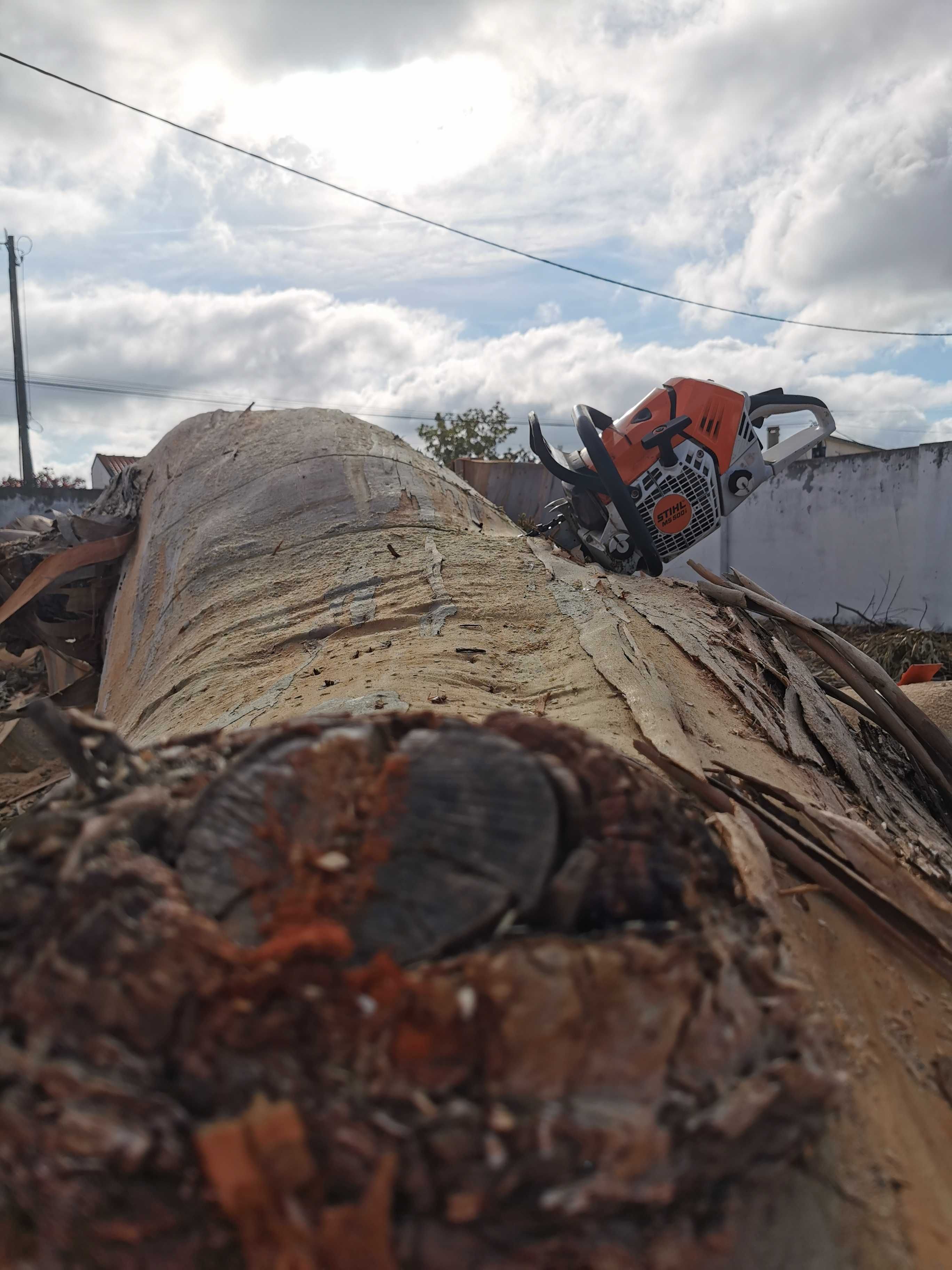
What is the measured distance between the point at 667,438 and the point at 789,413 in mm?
1025

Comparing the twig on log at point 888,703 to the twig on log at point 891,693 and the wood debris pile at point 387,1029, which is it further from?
the wood debris pile at point 387,1029

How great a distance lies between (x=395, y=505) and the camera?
3.95 m

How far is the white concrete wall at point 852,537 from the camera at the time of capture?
11227mm

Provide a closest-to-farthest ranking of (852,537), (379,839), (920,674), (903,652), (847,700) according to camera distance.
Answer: (379,839), (847,700), (920,674), (903,652), (852,537)

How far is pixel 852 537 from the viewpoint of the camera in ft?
39.8

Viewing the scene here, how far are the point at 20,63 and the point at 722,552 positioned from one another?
10412mm

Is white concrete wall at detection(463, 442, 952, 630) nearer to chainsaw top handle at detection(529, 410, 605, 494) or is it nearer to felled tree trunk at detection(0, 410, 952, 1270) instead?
chainsaw top handle at detection(529, 410, 605, 494)

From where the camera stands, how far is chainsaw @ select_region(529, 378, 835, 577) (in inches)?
174

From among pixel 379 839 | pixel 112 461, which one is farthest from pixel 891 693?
pixel 112 461

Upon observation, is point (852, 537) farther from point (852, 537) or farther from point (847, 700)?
point (847, 700)

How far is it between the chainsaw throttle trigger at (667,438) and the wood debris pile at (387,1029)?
3607mm

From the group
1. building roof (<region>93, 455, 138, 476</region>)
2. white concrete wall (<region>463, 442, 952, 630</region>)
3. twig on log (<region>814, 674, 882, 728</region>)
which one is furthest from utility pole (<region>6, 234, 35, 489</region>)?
twig on log (<region>814, 674, 882, 728</region>)

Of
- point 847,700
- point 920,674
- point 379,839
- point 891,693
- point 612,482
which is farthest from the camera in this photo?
point 920,674

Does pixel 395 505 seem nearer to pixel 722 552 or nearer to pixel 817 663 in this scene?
pixel 817 663
